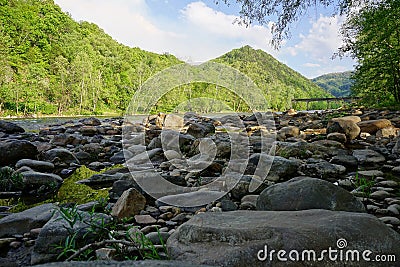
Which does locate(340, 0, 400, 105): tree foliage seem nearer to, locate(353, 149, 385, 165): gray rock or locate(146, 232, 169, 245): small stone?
locate(353, 149, 385, 165): gray rock

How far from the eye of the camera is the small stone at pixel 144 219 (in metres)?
2.30

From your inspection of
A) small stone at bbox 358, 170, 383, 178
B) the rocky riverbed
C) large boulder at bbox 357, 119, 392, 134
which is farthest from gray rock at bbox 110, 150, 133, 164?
large boulder at bbox 357, 119, 392, 134

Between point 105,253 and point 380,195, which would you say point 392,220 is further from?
point 105,253

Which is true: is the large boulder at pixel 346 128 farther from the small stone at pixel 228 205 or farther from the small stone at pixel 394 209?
the small stone at pixel 228 205

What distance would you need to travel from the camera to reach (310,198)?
1.97 m

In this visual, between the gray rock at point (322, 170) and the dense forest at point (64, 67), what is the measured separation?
26157 millimetres

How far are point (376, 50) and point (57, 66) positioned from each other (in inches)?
1768

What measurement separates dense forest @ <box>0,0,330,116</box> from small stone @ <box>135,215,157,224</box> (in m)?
28.2

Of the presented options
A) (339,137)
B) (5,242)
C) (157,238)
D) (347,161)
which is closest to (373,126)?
(339,137)

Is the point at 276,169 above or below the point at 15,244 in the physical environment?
above

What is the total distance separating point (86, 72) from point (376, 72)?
4599 cm

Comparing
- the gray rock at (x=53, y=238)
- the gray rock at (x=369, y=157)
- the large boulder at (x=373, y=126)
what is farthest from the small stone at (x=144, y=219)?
the large boulder at (x=373, y=126)

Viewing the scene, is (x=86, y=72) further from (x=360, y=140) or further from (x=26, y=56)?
(x=360, y=140)

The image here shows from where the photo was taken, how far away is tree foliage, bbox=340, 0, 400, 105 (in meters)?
7.72
